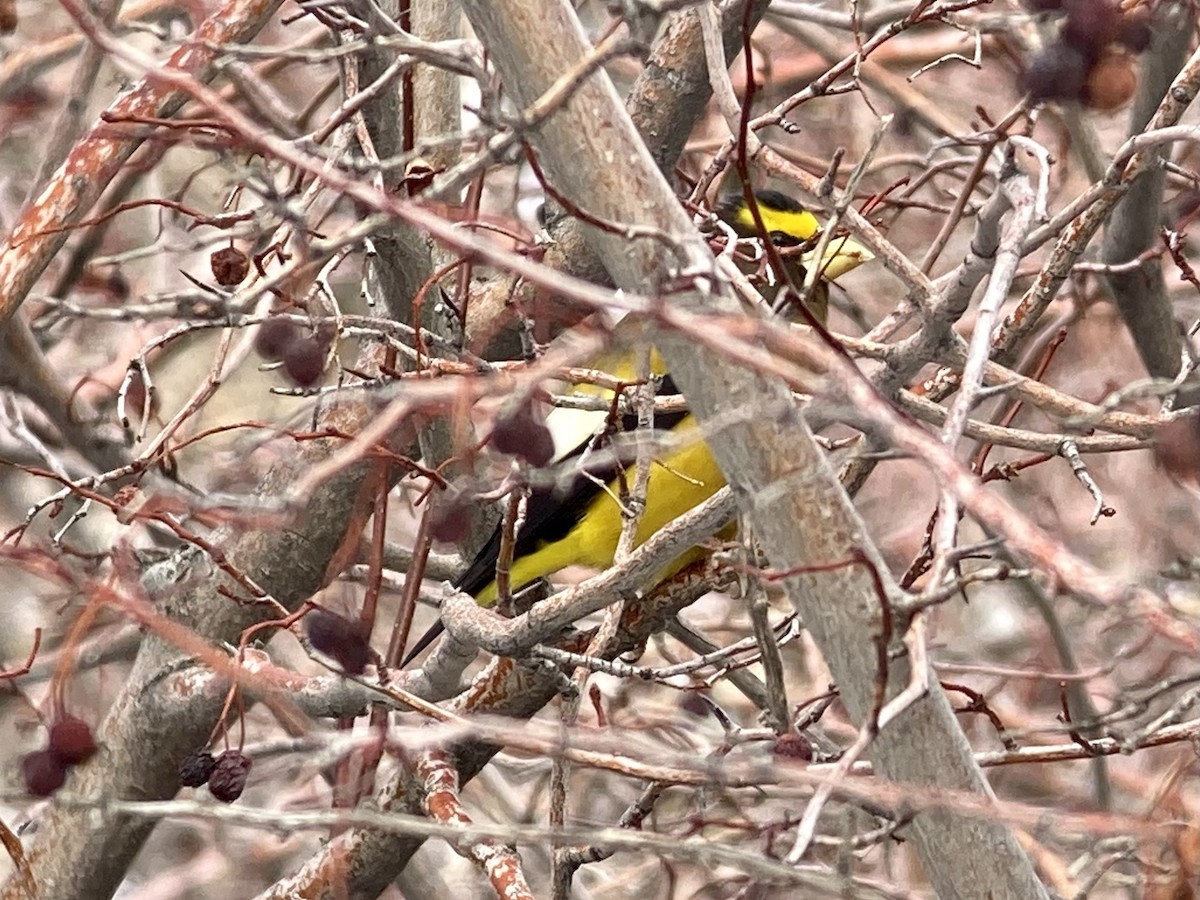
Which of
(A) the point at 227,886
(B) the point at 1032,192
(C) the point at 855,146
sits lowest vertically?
(A) the point at 227,886

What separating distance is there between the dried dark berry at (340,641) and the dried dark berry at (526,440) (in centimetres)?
38

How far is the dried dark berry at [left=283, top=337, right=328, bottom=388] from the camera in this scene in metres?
2.31

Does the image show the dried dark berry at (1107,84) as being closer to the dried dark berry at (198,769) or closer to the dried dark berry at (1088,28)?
the dried dark berry at (1088,28)

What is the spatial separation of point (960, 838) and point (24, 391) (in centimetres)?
245

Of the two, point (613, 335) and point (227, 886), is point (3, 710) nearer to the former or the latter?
point (227, 886)

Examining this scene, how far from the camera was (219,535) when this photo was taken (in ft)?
10.3

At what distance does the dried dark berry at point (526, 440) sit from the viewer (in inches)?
72.4

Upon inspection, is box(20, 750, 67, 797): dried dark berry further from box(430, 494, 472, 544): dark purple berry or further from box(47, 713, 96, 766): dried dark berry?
box(430, 494, 472, 544): dark purple berry

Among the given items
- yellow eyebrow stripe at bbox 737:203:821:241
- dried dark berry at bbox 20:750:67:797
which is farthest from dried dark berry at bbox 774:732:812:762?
yellow eyebrow stripe at bbox 737:203:821:241

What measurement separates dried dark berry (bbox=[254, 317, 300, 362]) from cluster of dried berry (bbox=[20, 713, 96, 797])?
576mm

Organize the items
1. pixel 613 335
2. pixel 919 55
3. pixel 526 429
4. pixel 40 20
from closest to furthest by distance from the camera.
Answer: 1. pixel 613 335
2. pixel 526 429
3. pixel 919 55
4. pixel 40 20

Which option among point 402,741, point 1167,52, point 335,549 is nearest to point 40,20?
point 335,549

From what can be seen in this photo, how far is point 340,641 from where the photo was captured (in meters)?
2.12

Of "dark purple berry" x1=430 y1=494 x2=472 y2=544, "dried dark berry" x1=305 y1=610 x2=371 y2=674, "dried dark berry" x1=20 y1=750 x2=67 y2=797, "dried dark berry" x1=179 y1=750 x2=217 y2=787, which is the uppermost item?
"dark purple berry" x1=430 y1=494 x2=472 y2=544
